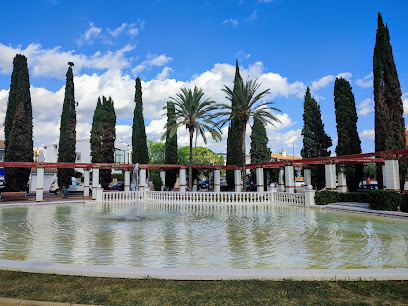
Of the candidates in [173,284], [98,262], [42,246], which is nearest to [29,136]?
[42,246]

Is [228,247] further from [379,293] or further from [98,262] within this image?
[379,293]

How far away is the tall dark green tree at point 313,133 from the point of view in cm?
4159

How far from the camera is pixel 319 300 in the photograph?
4223 mm

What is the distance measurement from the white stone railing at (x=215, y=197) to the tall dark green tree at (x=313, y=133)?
1960 centimetres

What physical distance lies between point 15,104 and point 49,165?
48.2 ft

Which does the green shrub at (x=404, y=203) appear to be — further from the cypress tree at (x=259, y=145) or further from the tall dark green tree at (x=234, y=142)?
the cypress tree at (x=259, y=145)

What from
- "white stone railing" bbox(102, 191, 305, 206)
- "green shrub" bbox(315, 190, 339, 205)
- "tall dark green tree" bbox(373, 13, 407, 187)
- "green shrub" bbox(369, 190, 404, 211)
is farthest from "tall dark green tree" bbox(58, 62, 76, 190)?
"tall dark green tree" bbox(373, 13, 407, 187)

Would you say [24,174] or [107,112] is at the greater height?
[107,112]

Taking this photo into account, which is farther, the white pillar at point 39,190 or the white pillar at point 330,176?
the white pillar at point 39,190

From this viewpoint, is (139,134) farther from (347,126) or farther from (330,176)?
(330,176)

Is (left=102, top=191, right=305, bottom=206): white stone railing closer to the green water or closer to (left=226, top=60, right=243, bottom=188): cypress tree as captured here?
the green water

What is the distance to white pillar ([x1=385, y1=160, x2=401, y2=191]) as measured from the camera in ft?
60.1

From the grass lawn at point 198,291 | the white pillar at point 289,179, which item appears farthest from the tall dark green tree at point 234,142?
the grass lawn at point 198,291

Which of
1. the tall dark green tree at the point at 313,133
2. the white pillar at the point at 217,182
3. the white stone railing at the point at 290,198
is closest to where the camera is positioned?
the white stone railing at the point at 290,198
